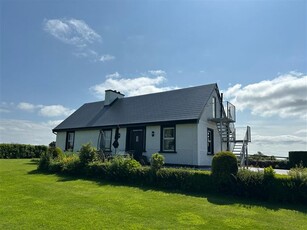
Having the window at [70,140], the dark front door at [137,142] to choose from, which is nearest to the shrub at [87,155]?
the dark front door at [137,142]

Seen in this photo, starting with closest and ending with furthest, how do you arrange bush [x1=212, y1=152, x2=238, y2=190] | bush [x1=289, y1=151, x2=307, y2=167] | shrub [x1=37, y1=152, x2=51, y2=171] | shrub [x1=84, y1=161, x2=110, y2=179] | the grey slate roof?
1. bush [x1=212, y1=152, x2=238, y2=190]
2. shrub [x1=84, y1=161, x2=110, y2=179]
3. shrub [x1=37, y1=152, x2=51, y2=171]
4. the grey slate roof
5. bush [x1=289, y1=151, x2=307, y2=167]

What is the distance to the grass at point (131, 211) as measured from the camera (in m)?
5.40

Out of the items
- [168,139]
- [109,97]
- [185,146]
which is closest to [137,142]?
[168,139]

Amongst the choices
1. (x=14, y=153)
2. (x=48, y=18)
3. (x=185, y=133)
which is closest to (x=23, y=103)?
(x=14, y=153)

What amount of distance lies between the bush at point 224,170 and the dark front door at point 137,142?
852cm

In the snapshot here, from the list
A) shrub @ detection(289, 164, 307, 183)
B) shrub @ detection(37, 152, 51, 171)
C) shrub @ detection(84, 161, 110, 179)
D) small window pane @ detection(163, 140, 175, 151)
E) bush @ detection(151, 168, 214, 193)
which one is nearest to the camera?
shrub @ detection(289, 164, 307, 183)

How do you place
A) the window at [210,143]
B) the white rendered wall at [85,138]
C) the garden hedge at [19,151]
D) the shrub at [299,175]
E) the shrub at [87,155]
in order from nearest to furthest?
the shrub at [299,175] < the shrub at [87,155] < the window at [210,143] < the white rendered wall at [85,138] < the garden hedge at [19,151]

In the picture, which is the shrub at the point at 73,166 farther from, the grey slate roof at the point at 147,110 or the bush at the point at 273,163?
the bush at the point at 273,163

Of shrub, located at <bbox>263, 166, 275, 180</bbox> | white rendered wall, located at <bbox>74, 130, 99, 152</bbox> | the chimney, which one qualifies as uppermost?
the chimney

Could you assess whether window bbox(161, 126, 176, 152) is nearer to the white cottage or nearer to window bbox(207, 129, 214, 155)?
the white cottage

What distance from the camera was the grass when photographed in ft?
17.7

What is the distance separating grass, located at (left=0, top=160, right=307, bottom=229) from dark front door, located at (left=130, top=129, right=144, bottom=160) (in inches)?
310

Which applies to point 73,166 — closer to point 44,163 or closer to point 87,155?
point 87,155

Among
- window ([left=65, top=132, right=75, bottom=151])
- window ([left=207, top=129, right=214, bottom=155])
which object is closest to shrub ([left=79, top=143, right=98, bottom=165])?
window ([left=207, top=129, right=214, bottom=155])
